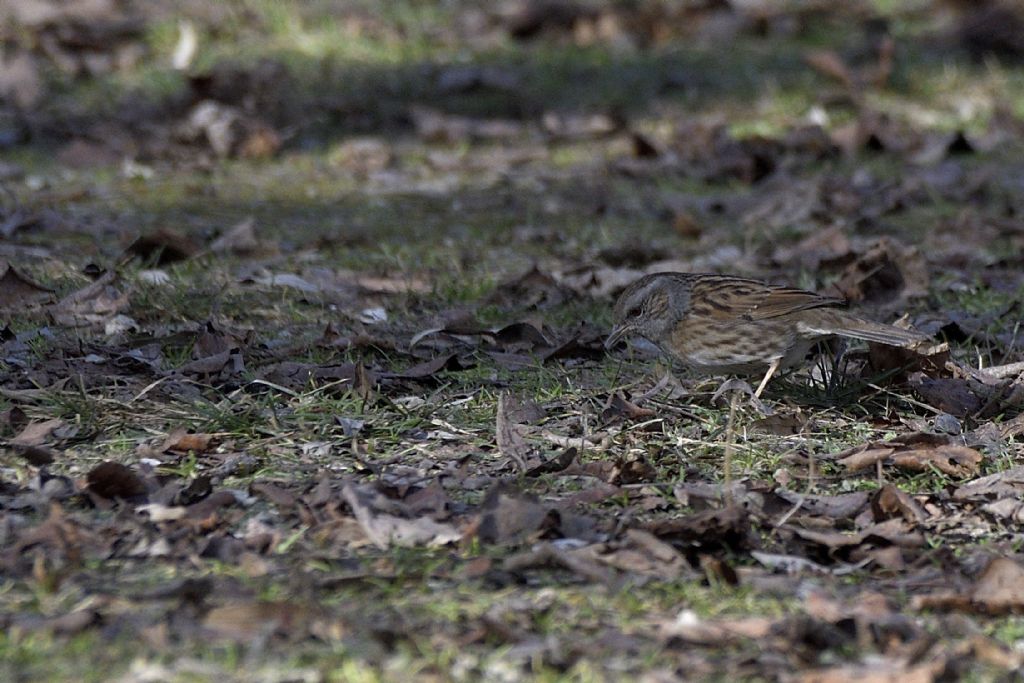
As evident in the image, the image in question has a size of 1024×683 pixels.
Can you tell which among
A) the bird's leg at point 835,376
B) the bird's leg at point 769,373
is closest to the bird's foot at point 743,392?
the bird's leg at point 769,373

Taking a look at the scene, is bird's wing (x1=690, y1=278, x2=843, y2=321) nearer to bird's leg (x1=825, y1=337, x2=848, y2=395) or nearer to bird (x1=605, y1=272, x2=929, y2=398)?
bird (x1=605, y1=272, x2=929, y2=398)

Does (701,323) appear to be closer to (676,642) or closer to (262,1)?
(676,642)

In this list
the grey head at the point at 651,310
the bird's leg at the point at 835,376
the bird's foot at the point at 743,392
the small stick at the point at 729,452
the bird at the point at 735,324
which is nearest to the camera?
the small stick at the point at 729,452

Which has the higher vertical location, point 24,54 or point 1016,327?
point 24,54

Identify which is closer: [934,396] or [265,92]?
[934,396]

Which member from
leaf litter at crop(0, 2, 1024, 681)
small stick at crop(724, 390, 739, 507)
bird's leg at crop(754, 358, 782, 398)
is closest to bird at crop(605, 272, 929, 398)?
bird's leg at crop(754, 358, 782, 398)

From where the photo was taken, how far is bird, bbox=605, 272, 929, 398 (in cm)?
520

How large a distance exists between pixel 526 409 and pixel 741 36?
6948 millimetres

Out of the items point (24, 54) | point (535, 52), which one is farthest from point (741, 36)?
point (24, 54)

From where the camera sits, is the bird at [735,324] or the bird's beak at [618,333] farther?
the bird's beak at [618,333]

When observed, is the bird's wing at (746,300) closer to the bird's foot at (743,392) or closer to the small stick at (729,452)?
the bird's foot at (743,392)

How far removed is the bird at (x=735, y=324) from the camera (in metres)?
5.20

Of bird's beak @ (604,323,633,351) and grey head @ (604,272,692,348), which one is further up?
grey head @ (604,272,692,348)

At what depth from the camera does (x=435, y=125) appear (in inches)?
373
